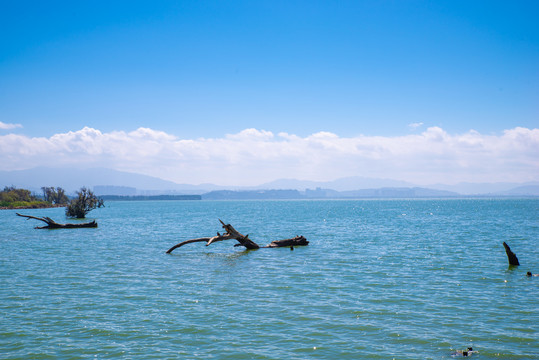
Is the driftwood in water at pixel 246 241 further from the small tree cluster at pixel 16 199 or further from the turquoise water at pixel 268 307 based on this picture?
the small tree cluster at pixel 16 199

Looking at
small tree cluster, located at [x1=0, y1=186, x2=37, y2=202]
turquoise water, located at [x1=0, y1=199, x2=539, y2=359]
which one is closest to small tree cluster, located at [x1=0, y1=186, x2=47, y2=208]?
small tree cluster, located at [x1=0, y1=186, x2=37, y2=202]

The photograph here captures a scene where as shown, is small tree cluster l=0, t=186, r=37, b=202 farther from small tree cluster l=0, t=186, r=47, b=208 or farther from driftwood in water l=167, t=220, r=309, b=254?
driftwood in water l=167, t=220, r=309, b=254

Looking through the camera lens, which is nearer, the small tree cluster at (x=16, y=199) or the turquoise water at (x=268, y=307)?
the turquoise water at (x=268, y=307)

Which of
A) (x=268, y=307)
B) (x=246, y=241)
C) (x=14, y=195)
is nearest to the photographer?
(x=268, y=307)

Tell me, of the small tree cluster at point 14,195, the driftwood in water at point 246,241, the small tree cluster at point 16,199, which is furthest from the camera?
the small tree cluster at point 14,195

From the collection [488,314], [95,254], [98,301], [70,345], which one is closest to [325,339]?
[488,314]

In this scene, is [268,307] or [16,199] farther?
[16,199]

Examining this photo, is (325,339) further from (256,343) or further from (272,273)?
(272,273)

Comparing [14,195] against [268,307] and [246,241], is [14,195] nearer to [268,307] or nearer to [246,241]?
[246,241]

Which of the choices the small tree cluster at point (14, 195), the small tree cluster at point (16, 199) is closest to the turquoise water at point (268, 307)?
the small tree cluster at point (16, 199)

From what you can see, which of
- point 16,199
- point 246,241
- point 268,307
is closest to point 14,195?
Answer: point 16,199

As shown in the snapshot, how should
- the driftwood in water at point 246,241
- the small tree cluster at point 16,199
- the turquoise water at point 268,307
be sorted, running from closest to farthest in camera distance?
→ 1. the turquoise water at point 268,307
2. the driftwood in water at point 246,241
3. the small tree cluster at point 16,199

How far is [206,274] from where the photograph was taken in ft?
89.4

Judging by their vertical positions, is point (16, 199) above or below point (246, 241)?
below
